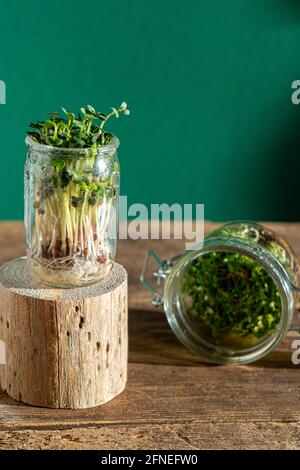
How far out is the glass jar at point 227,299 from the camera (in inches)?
54.3

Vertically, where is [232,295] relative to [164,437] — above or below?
above

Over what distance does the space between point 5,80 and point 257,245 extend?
1.14 metres

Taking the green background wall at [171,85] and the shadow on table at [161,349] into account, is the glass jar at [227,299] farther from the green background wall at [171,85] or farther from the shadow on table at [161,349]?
the green background wall at [171,85]

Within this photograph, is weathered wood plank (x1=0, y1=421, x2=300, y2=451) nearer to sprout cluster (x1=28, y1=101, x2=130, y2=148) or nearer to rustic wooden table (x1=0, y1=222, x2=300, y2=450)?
rustic wooden table (x1=0, y1=222, x2=300, y2=450)

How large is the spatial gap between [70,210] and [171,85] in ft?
3.78

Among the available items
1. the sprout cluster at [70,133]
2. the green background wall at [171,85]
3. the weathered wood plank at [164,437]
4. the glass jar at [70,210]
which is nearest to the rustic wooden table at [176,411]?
the weathered wood plank at [164,437]

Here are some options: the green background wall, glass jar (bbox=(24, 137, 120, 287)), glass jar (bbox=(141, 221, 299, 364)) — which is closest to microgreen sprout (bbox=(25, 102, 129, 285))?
glass jar (bbox=(24, 137, 120, 287))

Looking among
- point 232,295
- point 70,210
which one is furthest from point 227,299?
point 70,210

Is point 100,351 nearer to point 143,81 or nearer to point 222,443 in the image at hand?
point 222,443

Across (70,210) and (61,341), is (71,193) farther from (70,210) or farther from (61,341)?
(61,341)

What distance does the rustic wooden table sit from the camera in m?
1.16

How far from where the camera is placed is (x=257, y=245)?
1334mm

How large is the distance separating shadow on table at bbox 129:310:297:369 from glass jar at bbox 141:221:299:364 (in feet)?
0.08

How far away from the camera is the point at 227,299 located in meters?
1.42
